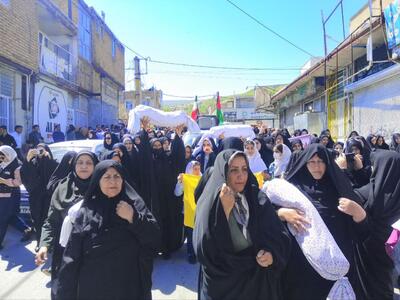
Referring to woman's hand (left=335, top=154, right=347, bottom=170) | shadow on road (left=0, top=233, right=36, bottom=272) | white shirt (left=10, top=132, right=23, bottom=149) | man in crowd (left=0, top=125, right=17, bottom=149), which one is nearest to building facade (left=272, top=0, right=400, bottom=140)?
woman's hand (left=335, top=154, right=347, bottom=170)

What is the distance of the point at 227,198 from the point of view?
87.0 inches

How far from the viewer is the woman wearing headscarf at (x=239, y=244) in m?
2.23

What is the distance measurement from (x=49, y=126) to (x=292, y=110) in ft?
52.6

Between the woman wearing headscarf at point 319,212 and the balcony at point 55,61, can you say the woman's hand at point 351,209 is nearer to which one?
the woman wearing headscarf at point 319,212

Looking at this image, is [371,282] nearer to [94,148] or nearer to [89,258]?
[89,258]

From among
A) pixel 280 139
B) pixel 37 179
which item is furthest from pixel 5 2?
pixel 280 139

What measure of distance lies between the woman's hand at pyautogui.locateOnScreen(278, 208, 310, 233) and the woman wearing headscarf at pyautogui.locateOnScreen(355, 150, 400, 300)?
39.2 inches

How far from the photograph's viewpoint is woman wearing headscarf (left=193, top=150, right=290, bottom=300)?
2230 millimetres

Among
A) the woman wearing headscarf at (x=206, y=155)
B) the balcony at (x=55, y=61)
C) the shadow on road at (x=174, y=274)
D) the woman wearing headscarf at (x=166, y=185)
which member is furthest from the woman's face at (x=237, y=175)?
the balcony at (x=55, y=61)

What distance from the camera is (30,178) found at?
5.34 meters

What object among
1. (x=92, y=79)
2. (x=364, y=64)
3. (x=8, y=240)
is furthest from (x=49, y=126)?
(x=364, y=64)

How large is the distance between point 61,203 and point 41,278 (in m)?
2.02

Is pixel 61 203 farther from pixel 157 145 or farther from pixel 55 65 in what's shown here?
pixel 55 65

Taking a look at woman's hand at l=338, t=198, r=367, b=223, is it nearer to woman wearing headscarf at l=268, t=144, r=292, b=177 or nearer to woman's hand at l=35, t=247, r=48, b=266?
woman's hand at l=35, t=247, r=48, b=266
